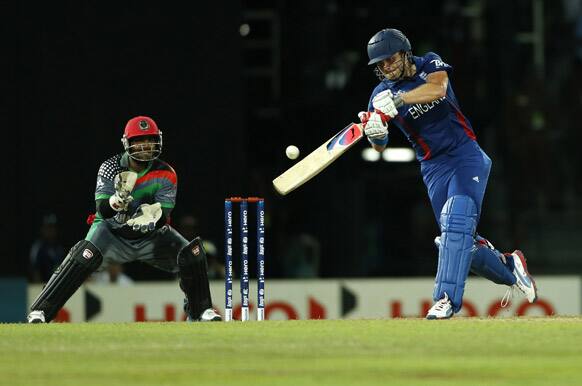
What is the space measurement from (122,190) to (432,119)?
1.57m

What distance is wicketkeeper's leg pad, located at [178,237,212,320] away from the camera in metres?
7.23

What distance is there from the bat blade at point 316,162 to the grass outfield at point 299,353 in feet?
2.17

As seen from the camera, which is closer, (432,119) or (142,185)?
(432,119)

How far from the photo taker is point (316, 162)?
6945mm

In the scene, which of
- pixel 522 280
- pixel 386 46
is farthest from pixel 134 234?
pixel 522 280

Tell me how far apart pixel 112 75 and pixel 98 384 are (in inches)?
320

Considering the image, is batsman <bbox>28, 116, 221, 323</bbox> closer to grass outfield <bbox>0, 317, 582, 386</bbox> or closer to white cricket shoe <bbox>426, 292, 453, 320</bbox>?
grass outfield <bbox>0, 317, 582, 386</bbox>

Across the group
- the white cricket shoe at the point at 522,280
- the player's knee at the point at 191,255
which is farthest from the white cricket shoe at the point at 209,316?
the white cricket shoe at the point at 522,280

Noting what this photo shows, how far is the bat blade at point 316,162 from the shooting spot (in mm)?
6906

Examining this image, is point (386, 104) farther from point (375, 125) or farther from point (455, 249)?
point (455, 249)

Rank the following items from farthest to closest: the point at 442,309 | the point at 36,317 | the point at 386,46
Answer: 1. the point at 36,317
2. the point at 386,46
3. the point at 442,309

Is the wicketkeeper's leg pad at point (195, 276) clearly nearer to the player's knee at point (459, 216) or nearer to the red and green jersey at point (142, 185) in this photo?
the red and green jersey at point (142, 185)

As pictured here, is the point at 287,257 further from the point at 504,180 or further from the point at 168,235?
the point at 168,235

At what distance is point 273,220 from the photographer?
13742 millimetres
